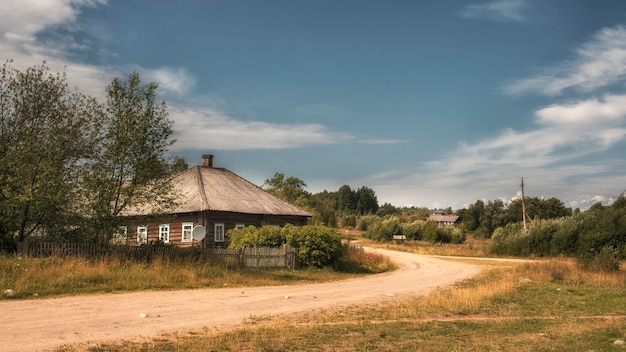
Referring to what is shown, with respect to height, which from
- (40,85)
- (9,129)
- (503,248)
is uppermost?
(40,85)

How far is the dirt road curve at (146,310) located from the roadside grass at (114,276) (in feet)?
4.11

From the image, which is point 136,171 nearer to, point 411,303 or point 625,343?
point 411,303

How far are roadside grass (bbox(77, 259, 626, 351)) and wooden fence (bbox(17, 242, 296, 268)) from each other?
1017 centimetres

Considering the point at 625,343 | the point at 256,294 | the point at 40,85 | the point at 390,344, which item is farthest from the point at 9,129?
the point at 625,343

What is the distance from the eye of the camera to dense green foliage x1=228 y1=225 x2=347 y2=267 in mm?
27750

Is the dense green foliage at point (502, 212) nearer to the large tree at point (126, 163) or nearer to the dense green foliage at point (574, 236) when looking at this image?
the dense green foliage at point (574, 236)

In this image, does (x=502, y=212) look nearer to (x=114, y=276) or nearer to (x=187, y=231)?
(x=187, y=231)

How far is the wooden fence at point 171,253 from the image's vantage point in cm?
2008

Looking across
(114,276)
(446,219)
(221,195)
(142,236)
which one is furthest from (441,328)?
(446,219)

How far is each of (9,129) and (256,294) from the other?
43.9 feet

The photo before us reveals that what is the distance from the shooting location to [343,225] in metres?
138

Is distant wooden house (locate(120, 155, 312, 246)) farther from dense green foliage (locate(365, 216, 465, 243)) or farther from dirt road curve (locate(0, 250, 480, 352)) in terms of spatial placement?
dense green foliage (locate(365, 216, 465, 243))

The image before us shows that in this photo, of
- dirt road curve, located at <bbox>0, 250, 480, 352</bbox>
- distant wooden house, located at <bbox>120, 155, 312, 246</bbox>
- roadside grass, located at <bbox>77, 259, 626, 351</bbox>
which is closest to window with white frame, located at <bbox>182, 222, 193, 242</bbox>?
distant wooden house, located at <bbox>120, 155, 312, 246</bbox>

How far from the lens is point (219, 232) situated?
36.3 meters
